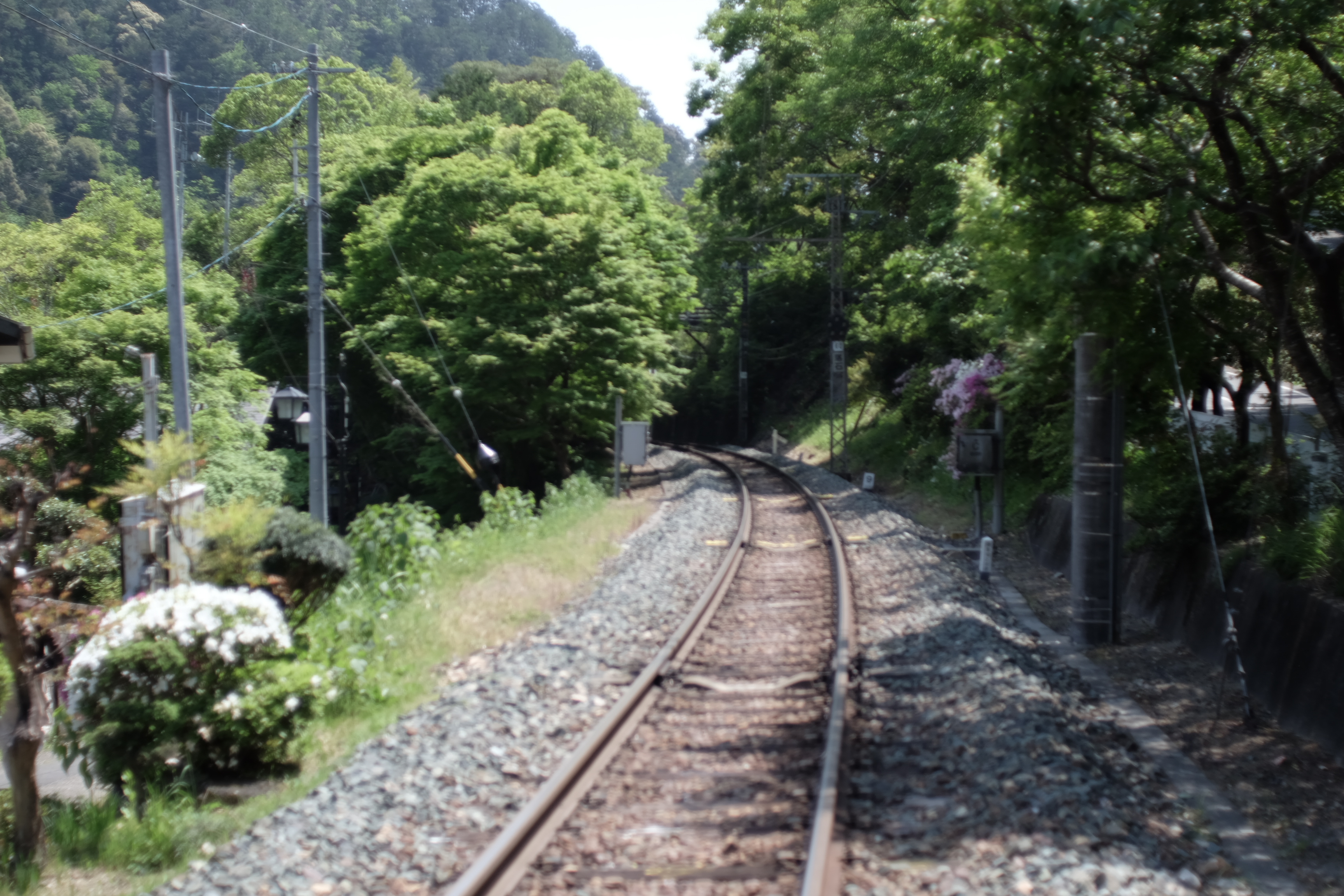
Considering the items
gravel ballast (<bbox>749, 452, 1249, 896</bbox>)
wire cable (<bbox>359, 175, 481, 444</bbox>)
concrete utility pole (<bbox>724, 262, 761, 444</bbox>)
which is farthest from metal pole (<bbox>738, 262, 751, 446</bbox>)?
gravel ballast (<bbox>749, 452, 1249, 896</bbox>)

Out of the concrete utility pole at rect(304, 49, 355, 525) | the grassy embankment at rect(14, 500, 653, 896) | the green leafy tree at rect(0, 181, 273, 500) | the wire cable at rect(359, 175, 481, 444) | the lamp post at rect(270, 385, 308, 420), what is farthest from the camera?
the wire cable at rect(359, 175, 481, 444)

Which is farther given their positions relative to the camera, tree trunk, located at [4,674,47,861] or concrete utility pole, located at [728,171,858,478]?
concrete utility pole, located at [728,171,858,478]

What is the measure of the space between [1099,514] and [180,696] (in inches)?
320

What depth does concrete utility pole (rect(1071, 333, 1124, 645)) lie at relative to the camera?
1038 cm

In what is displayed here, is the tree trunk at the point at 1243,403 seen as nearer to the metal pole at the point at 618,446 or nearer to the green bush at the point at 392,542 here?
the green bush at the point at 392,542

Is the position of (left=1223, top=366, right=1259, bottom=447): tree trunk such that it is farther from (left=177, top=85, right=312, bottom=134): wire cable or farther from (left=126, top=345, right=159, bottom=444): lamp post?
(left=126, top=345, right=159, bottom=444): lamp post

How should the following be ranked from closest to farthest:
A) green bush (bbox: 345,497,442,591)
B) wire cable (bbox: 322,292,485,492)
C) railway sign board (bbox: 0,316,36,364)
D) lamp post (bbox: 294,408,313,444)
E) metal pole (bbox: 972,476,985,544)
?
railway sign board (bbox: 0,316,36,364), green bush (bbox: 345,497,442,591), lamp post (bbox: 294,408,313,444), metal pole (bbox: 972,476,985,544), wire cable (bbox: 322,292,485,492)

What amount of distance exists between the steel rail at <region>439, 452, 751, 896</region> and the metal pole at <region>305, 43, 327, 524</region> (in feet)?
24.4

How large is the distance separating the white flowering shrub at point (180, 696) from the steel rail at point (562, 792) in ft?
5.84

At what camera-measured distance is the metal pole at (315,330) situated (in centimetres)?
1527

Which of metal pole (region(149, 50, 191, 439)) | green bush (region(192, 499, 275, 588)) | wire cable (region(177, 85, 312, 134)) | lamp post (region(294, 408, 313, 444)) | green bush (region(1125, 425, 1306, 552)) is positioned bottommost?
green bush (region(192, 499, 275, 588))

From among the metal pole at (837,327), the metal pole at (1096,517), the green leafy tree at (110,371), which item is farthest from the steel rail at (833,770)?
the metal pole at (837,327)

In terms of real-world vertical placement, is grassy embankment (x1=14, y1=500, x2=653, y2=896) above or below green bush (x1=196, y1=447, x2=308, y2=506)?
below

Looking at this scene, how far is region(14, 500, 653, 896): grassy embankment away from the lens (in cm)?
565
